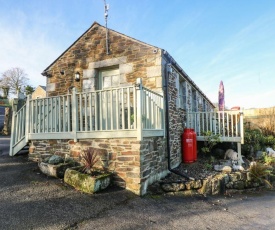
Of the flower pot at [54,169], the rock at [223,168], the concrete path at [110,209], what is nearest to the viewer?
the concrete path at [110,209]

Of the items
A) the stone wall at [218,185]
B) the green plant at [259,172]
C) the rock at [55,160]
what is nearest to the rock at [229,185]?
the stone wall at [218,185]

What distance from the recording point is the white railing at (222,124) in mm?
6762

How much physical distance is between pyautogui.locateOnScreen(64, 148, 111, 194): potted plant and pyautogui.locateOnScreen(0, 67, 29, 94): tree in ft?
102

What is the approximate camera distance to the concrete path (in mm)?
2906

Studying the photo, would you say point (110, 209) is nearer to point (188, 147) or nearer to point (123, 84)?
point (123, 84)

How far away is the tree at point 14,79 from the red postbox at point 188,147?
30.9 metres

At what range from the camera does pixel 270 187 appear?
5.69 m

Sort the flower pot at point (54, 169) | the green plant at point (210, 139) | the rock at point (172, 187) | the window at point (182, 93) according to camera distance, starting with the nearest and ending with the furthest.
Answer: the flower pot at point (54, 169), the rock at point (172, 187), the green plant at point (210, 139), the window at point (182, 93)

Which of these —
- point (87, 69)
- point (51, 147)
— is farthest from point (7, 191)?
point (87, 69)

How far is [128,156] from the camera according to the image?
13.8 ft

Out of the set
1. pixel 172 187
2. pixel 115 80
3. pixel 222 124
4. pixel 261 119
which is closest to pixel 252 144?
pixel 222 124

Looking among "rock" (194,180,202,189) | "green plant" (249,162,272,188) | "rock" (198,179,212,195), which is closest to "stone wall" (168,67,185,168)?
"rock" (194,180,202,189)

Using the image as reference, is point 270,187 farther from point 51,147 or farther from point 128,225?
point 51,147

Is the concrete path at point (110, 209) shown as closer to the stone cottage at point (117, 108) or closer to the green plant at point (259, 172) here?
the stone cottage at point (117, 108)
